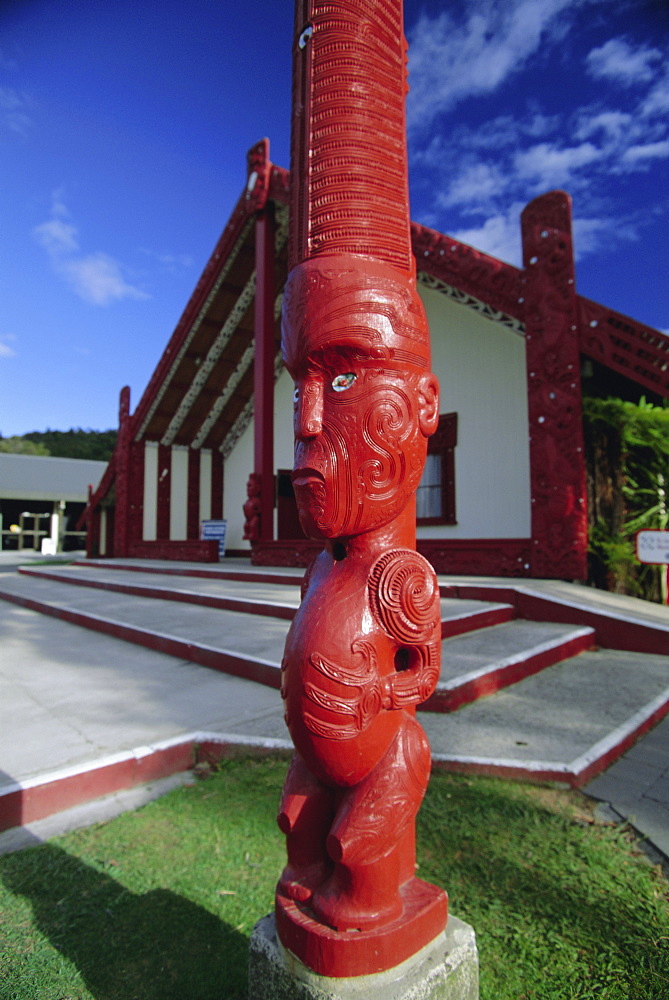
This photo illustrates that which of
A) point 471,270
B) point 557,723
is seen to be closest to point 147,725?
point 557,723

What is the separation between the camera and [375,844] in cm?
111

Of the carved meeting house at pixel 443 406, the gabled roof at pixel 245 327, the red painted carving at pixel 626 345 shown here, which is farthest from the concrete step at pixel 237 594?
the gabled roof at pixel 245 327

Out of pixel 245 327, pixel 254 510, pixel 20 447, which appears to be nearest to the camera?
pixel 254 510

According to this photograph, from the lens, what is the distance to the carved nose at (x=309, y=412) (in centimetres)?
124

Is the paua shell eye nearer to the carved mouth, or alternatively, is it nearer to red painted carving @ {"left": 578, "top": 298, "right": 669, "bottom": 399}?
the carved mouth

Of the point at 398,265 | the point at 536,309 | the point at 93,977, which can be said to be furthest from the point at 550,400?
the point at 93,977

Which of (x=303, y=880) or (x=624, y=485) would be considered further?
(x=624, y=485)

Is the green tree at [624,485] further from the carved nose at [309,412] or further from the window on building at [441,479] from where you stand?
the carved nose at [309,412]

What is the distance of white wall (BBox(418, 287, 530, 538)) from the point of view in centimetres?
771

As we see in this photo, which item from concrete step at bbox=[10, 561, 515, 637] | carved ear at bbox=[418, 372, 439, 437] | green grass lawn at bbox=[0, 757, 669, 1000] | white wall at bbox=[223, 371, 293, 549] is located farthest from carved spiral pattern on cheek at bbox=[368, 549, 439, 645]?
white wall at bbox=[223, 371, 293, 549]

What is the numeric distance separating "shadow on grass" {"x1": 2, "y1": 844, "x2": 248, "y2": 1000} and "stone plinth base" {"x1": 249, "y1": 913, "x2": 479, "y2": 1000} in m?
0.26

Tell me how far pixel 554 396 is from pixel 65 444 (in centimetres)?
4032

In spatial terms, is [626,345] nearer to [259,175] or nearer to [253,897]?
[253,897]

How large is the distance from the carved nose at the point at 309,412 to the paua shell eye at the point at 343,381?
38mm
